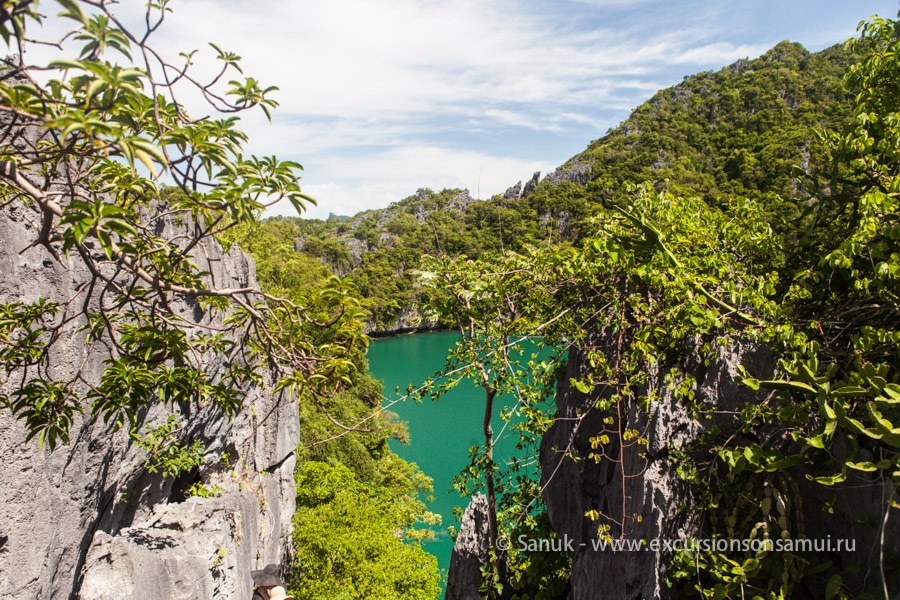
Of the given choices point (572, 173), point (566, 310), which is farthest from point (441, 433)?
point (572, 173)

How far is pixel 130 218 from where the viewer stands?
2.45 metres

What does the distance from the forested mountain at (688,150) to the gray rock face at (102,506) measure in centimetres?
1353

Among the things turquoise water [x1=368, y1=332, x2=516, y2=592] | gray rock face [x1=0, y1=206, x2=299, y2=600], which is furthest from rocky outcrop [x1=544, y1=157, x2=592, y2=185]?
gray rock face [x1=0, y1=206, x2=299, y2=600]

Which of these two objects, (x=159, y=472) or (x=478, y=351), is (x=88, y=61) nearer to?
(x=478, y=351)

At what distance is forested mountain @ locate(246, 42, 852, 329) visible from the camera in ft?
92.5

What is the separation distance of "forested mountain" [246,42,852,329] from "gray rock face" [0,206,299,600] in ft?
44.4

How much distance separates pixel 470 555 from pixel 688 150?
40679 millimetres

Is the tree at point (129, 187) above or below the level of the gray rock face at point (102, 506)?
above

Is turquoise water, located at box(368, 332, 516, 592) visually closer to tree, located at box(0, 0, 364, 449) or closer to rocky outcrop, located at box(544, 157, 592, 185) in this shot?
tree, located at box(0, 0, 364, 449)

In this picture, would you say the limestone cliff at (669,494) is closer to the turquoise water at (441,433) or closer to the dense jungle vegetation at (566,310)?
the dense jungle vegetation at (566,310)

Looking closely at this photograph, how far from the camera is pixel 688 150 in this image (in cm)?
3909

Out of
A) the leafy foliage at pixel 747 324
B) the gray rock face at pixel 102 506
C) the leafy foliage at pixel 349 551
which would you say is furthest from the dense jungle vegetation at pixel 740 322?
the leafy foliage at pixel 349 551

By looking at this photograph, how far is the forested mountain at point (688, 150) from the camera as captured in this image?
28.2 meters

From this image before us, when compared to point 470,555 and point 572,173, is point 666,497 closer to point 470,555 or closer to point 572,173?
point 470,555
